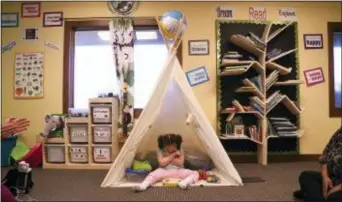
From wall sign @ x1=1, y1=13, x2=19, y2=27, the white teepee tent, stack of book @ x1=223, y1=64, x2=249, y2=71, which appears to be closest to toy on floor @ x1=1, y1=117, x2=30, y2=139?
the white teepee tent

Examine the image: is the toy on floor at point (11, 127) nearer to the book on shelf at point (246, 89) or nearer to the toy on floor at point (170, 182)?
the toy on floor at point (170, 182)

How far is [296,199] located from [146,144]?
154 cm

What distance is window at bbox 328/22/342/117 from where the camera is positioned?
3.76 meters

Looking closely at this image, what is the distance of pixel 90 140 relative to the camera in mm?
3227

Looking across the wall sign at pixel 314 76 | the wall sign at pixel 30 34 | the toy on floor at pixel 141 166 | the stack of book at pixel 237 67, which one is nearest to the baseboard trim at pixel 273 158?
the wall sign at pixel 314 76

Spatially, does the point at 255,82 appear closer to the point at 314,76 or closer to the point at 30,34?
the point at 314,76

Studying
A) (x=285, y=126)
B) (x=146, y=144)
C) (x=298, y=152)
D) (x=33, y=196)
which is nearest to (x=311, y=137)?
(x=298, y=152)

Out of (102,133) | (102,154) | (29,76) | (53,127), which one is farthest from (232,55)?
(29,76)

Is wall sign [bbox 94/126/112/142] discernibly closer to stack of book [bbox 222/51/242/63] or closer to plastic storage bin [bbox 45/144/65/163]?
plastic storage bin [bbox 45/144/65/163]

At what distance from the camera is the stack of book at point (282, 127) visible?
347cm

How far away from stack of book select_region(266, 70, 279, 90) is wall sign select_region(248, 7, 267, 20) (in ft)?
2.54

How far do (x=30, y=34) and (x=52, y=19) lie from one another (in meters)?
0.36

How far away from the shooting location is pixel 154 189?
2309 millimetres

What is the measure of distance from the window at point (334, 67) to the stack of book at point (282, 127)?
0.69m
